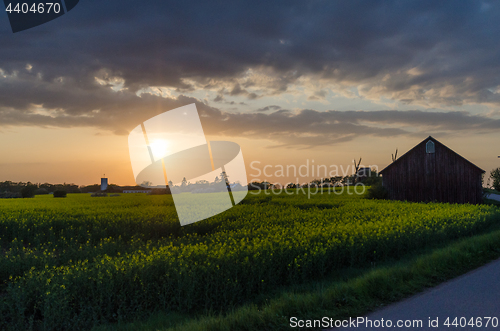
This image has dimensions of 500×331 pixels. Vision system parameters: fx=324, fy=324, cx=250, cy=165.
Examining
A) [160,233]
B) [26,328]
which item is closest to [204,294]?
[26,328]

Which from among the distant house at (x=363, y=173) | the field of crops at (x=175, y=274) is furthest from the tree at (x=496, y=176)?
the field of crops at (x=175, y=274)

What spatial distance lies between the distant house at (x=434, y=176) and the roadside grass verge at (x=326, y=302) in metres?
32.4

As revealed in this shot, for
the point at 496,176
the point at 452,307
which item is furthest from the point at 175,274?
the point at 496,176

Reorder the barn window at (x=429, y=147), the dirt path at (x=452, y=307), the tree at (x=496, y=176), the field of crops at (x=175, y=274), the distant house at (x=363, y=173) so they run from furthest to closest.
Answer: the distant house at (x=363, y=173) < the tree at (x=496, y=176) < the barn window at (x=429, y=147) < the field of crops at (x=175, y=274) < the dirt path at (x=452, y=307)

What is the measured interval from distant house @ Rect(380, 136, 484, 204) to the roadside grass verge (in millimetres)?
32415

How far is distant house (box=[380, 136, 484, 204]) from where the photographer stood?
123 ft

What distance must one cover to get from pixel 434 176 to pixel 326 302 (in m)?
38.0

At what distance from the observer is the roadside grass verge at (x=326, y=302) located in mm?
5656

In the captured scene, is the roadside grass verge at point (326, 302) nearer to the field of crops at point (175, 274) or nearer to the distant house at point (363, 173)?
the field of crops at point (175, 274)

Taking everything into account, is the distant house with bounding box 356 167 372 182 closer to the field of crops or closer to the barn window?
the barn window

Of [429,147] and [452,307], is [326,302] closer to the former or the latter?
[452,307]

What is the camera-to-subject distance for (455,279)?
835 centimetres

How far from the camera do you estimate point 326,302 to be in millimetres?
6367

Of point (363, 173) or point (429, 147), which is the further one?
point (363, 173)
